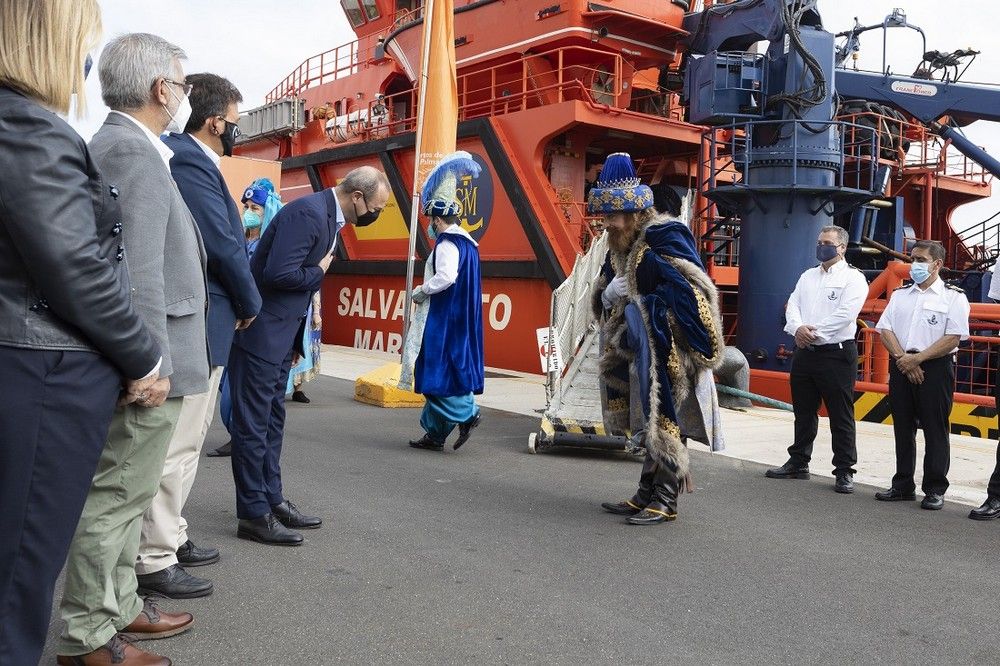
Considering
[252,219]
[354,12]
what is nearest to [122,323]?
[252,219]

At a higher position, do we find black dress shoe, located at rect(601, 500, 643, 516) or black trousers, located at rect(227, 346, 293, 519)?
black trousers, located at rect(227, 346, 293, 519)

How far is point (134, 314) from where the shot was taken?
6.90 feet

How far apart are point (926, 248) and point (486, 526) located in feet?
10.8

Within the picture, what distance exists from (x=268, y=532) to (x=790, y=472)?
3.52m

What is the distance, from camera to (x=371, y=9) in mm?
17016

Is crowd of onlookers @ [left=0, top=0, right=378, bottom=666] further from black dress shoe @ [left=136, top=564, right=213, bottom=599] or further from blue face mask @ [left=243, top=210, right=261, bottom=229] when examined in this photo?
blue face mask @ [left=243, top=210, right=261, bottom=229]

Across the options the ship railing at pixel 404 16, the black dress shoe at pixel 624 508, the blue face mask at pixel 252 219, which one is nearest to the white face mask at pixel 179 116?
the black dress shoe at pixel 624 508

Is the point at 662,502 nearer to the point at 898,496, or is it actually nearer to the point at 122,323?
the point at 898,496

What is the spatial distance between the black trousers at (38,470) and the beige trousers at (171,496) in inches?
44.5

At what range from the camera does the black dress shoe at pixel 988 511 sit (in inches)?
196

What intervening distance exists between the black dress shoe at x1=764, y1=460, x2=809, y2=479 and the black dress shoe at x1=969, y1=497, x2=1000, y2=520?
3.74 feet

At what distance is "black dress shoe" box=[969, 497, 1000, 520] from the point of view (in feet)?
16.3

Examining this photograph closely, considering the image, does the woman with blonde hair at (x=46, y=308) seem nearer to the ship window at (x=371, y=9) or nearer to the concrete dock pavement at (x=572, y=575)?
the concrete dock pavement at (x=572, y=575)

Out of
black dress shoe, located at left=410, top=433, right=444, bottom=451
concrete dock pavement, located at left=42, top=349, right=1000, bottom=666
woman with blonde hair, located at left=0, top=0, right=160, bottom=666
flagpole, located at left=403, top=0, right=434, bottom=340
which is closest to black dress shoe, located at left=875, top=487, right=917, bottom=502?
concrete dock pavement, located at left=42, top=349, right=1000, bottom=666
